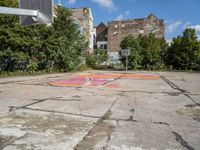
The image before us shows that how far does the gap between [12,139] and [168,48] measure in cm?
3166

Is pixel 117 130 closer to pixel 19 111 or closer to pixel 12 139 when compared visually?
pixel 12 139

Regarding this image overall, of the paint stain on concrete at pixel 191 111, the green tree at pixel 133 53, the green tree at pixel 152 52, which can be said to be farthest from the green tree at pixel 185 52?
the paint stain on concrete at pixel 191 111

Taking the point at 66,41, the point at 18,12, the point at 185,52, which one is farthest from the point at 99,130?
the point at 185,52

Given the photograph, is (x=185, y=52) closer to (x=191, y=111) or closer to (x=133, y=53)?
(x=133, y=53)

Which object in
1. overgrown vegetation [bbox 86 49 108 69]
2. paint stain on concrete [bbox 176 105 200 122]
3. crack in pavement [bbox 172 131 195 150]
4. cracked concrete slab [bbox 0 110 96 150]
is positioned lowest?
crack in pavement [bbox 172 131 195 150]

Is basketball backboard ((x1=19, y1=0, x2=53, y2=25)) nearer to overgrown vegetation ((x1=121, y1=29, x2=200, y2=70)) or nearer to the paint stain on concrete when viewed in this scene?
the paint stain on concrete

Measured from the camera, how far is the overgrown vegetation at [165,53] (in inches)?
1242

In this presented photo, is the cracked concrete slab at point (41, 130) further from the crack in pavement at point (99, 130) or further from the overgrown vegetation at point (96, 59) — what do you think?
the overgrown vegetation at point (96, 59)

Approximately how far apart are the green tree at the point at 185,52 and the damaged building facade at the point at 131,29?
57.5 ft

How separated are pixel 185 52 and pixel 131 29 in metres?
21.7

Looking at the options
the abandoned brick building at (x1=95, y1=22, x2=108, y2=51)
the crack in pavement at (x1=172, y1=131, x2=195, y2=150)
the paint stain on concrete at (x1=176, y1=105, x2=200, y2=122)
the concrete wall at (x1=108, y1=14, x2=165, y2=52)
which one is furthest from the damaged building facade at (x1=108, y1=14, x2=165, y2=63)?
the crack in pavement at (x1=172, y1=131, x2=195, y2=150)

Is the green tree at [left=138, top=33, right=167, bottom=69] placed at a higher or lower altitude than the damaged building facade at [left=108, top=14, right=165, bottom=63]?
lower

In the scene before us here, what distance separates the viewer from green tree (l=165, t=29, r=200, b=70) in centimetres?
3130

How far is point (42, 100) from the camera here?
8.49m
